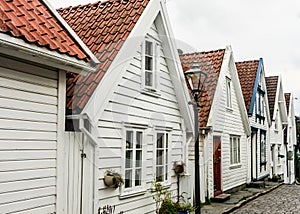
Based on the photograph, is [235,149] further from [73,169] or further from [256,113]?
[73,169]

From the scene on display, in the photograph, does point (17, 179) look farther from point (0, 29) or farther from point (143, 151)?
point (143, 151)

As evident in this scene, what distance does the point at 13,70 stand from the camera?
209 inches

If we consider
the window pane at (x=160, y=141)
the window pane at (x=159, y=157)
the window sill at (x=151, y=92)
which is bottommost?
the window pane at (x=159, y=157)

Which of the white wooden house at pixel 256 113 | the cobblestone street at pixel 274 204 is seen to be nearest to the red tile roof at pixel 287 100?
the white wooden house at pixel 256 113

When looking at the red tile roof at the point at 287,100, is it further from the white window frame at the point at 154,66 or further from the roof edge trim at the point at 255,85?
the white window frame at the point at 154,66

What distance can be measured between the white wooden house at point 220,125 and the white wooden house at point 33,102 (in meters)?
7.15

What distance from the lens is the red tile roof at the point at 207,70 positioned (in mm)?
13141

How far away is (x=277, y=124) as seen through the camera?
2628 centimetres

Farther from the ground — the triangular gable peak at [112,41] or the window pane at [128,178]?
the triangular gable peak at [112,41]

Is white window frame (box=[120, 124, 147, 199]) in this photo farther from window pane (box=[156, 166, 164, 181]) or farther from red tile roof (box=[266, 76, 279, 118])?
red tile roof (box=[266, 76, 279, 118])

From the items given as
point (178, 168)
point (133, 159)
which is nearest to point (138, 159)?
point (133, 159)

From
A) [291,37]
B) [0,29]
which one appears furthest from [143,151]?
[291,37]

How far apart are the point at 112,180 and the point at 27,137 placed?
222cm

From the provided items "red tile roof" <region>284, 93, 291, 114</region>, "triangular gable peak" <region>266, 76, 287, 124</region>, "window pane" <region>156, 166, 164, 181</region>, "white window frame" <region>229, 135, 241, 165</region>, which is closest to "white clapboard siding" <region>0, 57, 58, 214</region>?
"window pane" <region>156, 166, 164, 181</region>
